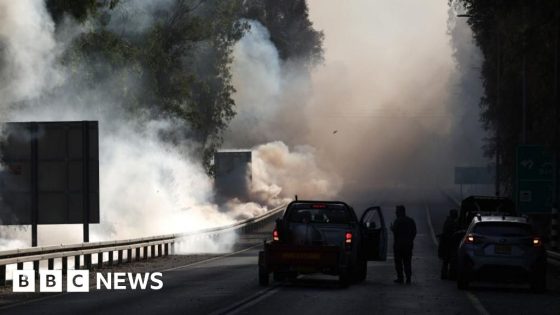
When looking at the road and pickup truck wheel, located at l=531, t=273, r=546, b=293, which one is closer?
the road

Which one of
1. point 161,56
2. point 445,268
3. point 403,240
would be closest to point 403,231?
point 403,240

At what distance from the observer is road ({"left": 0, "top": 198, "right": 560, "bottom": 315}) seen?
2133 cm

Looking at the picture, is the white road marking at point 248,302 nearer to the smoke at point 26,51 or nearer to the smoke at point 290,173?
the smoke at point 26,51

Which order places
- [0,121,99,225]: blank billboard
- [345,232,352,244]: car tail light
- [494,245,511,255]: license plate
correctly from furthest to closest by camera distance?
[0,121,99,225]: blank billboard < [345,232,352,244]: car tail light < [494,245,511,255]: license plate

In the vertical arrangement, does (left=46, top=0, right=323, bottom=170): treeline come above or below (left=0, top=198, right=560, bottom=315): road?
above

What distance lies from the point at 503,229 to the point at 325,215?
3893 millimetres

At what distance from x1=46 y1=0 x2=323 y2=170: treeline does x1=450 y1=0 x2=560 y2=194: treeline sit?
15.4 meters

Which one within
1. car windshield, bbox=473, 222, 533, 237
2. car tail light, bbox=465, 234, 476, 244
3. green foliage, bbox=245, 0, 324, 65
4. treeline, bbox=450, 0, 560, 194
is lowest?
car tail light, bbox=465, 234, 476, 244

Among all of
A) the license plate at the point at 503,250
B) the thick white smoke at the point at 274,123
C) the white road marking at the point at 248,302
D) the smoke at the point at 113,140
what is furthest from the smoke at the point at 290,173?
the white road marking at the point at 248,302

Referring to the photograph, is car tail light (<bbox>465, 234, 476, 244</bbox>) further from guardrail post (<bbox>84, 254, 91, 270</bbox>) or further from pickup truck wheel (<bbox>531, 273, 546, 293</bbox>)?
guardrail post (<bbox>84, 254, 91, 270</bbox>)

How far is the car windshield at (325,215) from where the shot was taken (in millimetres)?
28969

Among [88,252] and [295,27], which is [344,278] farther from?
[295,27]

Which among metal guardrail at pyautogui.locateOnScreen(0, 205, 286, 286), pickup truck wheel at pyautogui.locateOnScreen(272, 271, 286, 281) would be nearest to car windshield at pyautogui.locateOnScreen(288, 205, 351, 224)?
pickup truck wheel at pyautogui.locateOnScreen(272, 271, 286, 281)

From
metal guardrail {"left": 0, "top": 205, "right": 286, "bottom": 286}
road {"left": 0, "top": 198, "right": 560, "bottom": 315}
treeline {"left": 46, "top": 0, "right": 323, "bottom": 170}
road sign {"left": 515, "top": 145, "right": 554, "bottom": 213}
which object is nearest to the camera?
road {"left": 0, "top": 198, "right": 560, "bottom": 315}
